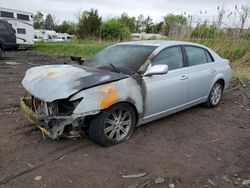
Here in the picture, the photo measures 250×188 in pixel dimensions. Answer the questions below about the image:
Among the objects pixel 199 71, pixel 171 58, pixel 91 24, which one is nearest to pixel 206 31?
pixel 199 71

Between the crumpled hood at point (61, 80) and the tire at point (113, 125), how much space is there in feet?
1.42

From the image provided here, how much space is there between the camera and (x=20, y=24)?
22188mm

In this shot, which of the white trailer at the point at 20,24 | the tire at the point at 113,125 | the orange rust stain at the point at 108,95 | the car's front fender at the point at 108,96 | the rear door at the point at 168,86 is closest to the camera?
the car's front fender at the point at 108,96

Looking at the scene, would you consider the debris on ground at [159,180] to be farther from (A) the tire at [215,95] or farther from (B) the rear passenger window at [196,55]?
(A) the tire at [215,95]

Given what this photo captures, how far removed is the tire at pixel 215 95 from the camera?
19.0 ft

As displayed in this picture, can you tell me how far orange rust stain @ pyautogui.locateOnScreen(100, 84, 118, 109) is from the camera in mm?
3526

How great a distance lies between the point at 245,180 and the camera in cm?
322

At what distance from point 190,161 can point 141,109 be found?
1042 mm

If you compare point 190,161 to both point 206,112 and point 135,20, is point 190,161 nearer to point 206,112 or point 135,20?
point 206,112

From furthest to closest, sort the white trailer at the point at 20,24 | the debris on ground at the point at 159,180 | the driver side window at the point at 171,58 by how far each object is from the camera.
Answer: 1. the white trailer at the point at 20,24
2. the driver side window at the point at 171,58
3. the debris on ground at the point at 159,180

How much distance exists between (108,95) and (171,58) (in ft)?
5.41

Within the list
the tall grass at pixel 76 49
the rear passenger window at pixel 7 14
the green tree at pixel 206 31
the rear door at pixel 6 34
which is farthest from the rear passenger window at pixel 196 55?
the rear passenger window at pixel 7 14

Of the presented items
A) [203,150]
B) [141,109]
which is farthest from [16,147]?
[203,150]

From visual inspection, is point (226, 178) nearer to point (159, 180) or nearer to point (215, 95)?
point (159, 180)
